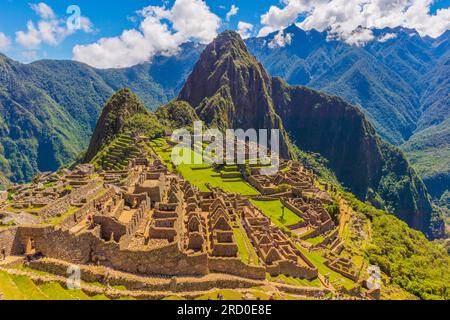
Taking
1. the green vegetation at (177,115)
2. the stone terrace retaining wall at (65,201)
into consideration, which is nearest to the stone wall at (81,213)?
the stone terrace retaining wall at (65,201)

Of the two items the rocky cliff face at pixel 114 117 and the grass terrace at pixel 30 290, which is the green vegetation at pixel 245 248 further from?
the rocky cliff face at pixel 114 117

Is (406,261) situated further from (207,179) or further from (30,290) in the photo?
(30,290)

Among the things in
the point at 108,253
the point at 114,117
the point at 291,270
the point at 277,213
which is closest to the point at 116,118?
the point at 114,117

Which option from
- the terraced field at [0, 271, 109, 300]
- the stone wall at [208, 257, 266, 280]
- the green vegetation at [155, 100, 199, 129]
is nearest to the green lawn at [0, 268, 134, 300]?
the terraced field at [0, 271, 109, 300]

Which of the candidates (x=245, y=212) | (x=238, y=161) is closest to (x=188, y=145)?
(x=238, y=161)
